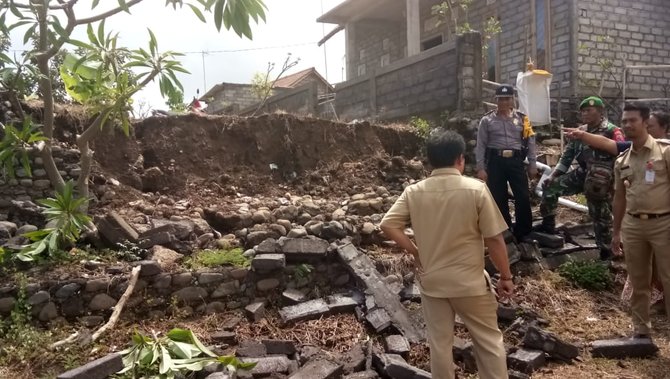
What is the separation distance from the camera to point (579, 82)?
11398 millimetres

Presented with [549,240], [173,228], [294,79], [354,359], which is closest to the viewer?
[354,359]

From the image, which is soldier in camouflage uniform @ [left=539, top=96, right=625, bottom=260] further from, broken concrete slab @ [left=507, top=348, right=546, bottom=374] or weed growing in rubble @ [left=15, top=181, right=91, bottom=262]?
weed growing in rubble @ [left=15, top=181, right=91, bottom=262]

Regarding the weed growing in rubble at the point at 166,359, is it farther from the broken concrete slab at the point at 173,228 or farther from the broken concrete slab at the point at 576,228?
the broken concrete slab at the point at 576,228

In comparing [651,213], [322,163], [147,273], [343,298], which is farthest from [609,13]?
[147,273]

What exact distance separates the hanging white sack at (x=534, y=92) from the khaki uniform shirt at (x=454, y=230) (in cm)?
572

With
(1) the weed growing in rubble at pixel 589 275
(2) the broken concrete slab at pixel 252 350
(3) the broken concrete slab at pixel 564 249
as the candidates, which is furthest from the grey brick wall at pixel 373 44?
(2) the broken concrete slab at pixel 252 350

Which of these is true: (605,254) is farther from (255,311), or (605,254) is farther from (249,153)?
(249,153)

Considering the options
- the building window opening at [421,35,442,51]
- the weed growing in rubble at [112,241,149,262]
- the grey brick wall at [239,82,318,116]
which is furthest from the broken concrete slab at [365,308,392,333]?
the building window opening at [421,35,442,51]

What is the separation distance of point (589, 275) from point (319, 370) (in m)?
3.33

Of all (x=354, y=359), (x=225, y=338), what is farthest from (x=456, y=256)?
(x=225, y=338)

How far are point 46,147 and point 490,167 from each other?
4.93 m

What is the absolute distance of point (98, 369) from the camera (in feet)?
11.4

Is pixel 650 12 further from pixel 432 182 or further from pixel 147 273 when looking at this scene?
pixel 147 273

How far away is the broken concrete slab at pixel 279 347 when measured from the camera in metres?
4.09
